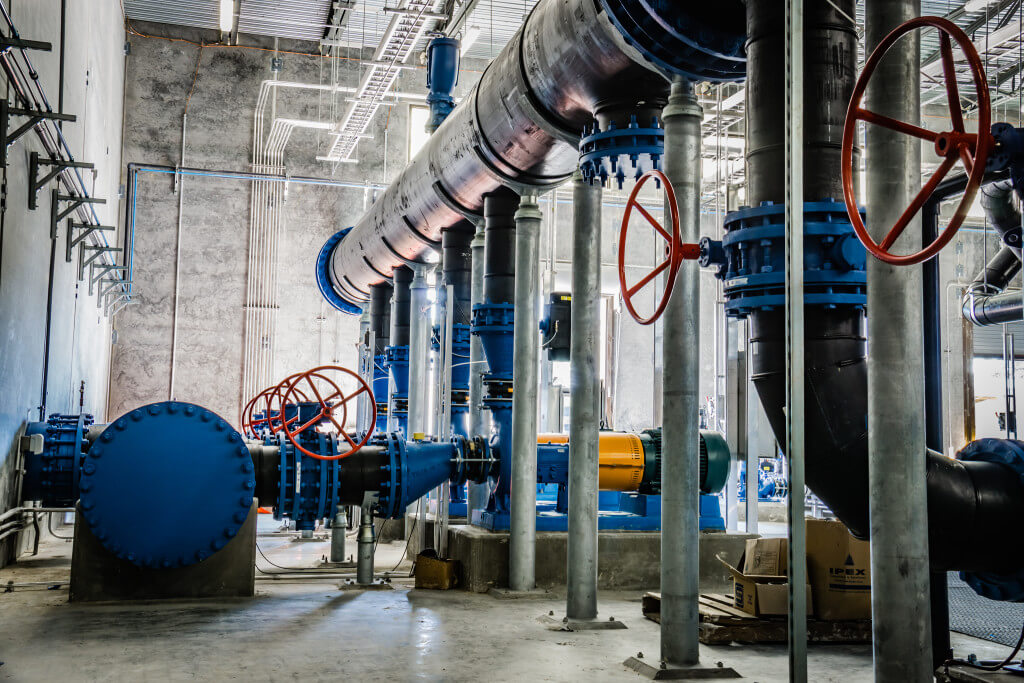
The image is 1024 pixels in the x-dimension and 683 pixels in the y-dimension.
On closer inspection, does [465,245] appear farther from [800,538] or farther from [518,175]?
[800,538]

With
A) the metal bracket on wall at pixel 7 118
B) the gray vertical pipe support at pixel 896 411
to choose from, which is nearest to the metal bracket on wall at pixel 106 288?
the metal bracket on wall at pixel 7 118

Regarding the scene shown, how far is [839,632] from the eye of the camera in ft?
19.7

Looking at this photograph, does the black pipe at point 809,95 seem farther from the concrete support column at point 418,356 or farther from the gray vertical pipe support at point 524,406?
the concrete support column at point 418,356

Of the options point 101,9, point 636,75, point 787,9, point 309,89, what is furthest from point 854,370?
point 309,89

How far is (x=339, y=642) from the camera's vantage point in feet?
19.2

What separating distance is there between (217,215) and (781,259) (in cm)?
1516

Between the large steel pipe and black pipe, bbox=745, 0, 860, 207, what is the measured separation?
0.56 m

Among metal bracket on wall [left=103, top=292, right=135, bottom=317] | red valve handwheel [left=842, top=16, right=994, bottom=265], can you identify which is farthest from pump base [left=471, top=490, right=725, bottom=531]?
metal bracket on wall [left=103, top=292, right=135, bottom=317]

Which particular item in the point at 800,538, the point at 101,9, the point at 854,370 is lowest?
the point at 800,538

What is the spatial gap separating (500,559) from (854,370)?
187 inches

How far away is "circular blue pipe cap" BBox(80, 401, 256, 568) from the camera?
6758 millimetres

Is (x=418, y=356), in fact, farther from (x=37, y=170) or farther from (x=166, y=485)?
(x=166, y=485)

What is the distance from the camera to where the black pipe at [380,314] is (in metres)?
14.1

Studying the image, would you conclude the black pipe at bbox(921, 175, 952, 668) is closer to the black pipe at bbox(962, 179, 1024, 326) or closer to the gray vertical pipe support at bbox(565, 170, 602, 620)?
the gray vertical pipe support at bbox(565, 170, 602, 620)
